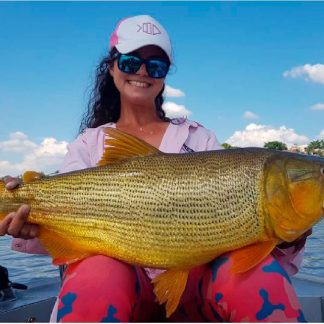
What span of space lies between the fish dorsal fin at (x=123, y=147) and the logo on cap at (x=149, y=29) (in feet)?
3.09

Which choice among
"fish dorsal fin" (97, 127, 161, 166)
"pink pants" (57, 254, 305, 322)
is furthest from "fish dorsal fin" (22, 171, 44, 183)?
"pink pants" (57, 254, 305, 322)

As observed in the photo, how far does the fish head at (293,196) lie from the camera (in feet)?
7.54

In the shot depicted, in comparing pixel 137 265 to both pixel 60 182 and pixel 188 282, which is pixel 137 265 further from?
pixel 60 182

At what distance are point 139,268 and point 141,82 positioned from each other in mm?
1354

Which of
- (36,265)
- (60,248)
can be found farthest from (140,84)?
(36,265)

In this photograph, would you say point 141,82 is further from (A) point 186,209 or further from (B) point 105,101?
(A) point 186,209

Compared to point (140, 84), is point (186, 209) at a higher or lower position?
lower

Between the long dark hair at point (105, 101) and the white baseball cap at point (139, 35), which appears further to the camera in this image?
the long dark hair at point (105, 101)

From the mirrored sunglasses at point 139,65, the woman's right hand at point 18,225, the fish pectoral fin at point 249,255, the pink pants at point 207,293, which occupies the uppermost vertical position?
the mirrored sunglasses at point 139,65

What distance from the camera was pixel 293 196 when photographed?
7.62 feet

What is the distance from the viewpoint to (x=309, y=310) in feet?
14.1

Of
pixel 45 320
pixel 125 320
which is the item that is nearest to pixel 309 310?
pixel 45 320

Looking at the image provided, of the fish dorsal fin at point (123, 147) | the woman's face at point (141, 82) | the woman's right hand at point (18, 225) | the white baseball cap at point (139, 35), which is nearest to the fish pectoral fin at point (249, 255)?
the fish dorsal fin at point (123, 147)

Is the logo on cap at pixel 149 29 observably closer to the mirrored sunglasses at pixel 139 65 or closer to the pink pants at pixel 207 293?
the mirrored sunglasses at pixel 139 65
